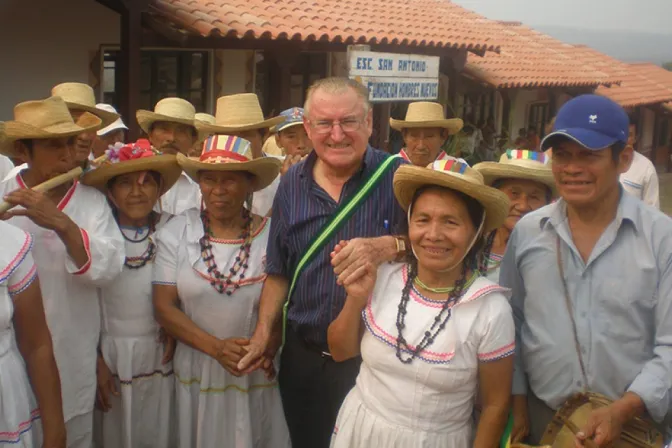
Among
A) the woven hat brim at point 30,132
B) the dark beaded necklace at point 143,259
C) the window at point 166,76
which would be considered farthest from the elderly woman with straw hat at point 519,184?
the window at point 166,76

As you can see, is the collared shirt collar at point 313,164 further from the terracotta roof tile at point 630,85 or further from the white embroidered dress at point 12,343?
the terracotta roof tile at point 630,85

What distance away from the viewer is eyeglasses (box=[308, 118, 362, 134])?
268 cm

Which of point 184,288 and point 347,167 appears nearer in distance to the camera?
point 347,167

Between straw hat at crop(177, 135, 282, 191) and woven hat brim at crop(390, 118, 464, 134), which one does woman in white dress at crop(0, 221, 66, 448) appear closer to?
straw hat at crop(177, 135, 282, 191)

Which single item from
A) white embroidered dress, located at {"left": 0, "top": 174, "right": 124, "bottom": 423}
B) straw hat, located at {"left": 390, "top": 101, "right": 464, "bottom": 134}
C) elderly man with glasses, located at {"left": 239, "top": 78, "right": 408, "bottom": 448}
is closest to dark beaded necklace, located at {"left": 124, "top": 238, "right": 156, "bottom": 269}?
white embroidered dress, located at {"left": 0, "top": 174, "right": 124, "bottom": 423}

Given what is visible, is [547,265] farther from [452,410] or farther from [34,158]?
[34,158]

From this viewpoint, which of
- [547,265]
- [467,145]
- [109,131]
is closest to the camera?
[547,265]

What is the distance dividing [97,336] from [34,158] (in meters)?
0.83

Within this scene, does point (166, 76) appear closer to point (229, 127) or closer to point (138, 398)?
point (229, 127)

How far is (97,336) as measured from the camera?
3.04 meters

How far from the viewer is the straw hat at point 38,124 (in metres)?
2.70

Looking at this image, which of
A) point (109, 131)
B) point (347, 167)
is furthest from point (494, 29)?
point (347, 167)

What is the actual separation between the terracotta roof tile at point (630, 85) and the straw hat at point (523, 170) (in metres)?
17.7

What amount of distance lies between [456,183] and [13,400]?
160 cm
